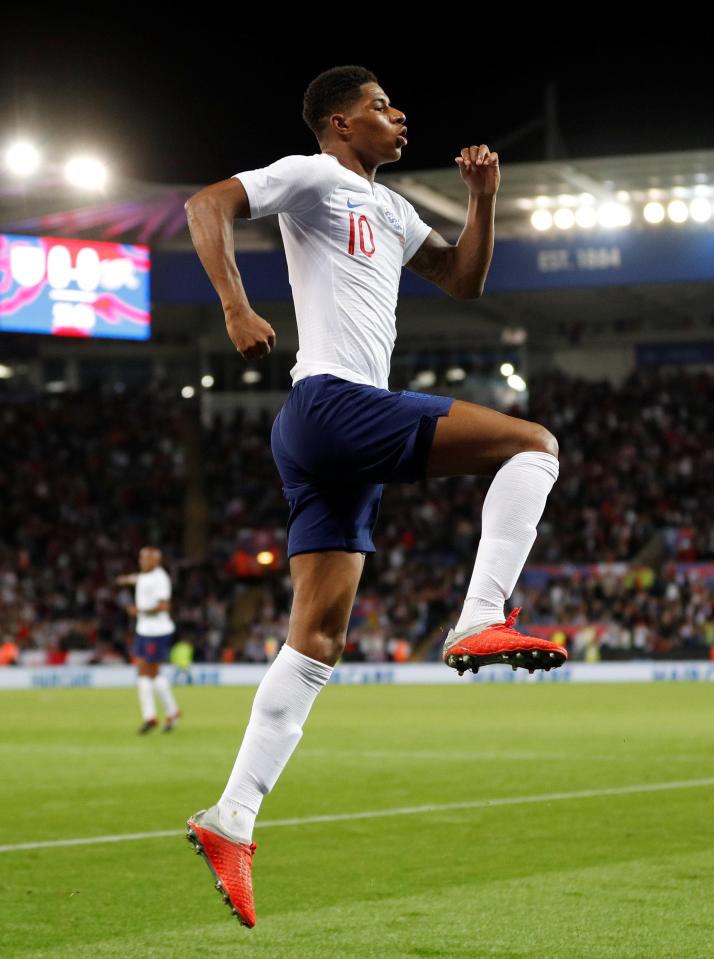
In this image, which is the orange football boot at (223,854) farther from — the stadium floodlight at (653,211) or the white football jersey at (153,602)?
the stadium floodlight at (653,211)

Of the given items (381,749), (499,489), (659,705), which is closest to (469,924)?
(499,489)

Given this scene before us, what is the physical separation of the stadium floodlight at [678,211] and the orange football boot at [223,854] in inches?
1140

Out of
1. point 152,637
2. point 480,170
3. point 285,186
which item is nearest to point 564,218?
point 152,637

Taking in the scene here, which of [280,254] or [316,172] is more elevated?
[280,254]

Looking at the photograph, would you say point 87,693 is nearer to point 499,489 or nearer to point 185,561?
point 185,561

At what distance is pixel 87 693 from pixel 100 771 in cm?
1406

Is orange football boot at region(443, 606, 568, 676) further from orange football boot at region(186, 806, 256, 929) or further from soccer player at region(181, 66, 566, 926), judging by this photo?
orange football boot at region(186, 806, 256, 929)

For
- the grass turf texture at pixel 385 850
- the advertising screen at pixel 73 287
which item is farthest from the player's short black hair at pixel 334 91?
the advertising screen at pixel 73 287

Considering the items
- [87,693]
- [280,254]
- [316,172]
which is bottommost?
[87,693]

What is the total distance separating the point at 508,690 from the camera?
1013 inches

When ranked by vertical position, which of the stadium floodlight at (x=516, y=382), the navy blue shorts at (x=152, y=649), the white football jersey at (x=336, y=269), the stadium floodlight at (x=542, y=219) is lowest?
the navy blue shorts at (x=152, y=649)

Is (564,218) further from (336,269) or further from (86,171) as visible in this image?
(336,269)

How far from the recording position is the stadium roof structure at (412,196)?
29.4m

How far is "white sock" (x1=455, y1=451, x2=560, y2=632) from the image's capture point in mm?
4449
